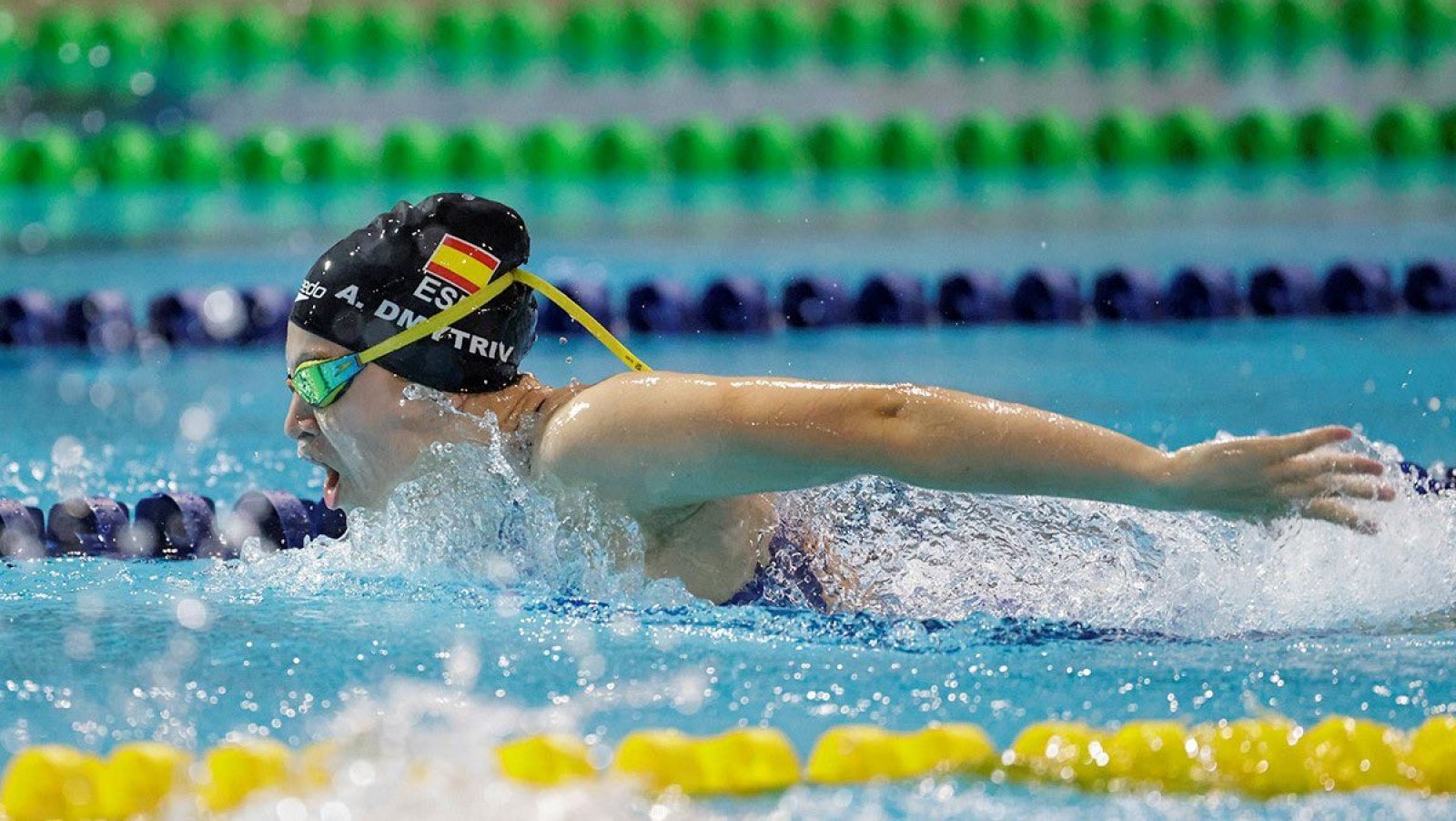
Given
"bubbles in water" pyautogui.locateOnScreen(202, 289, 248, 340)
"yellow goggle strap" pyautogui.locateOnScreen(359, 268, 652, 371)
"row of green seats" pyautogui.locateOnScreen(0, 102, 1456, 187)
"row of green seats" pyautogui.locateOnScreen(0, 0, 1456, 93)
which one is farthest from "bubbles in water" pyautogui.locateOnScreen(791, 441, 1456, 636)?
"row of green seats" pyautogui.locateOnScreen(0, 0, 1456, 93)

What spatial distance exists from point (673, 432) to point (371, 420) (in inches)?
20.1

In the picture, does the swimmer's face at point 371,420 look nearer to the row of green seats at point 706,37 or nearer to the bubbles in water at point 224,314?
the bubbles in water at point 224,314

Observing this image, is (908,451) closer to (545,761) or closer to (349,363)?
(545,761)

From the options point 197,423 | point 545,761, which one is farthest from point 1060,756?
point 197,423

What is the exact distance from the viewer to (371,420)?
2.48 meters

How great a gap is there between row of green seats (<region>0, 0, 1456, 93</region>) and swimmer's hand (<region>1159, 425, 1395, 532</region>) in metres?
7.44

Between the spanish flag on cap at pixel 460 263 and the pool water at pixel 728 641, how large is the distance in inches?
9.1

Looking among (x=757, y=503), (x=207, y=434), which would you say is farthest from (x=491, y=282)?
(x=207, y=434)

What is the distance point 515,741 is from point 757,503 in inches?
26.3

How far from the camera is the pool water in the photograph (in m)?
1.92

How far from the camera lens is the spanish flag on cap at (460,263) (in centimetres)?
249

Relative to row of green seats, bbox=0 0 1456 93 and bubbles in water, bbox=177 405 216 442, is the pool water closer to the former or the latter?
bubbles in water, bbox=177 405 216 442

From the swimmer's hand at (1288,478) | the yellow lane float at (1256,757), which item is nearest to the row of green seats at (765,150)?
the swimmer's hand at (1288,478)

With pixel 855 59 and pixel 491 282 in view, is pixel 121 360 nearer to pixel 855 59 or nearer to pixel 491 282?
pixel 491 282
